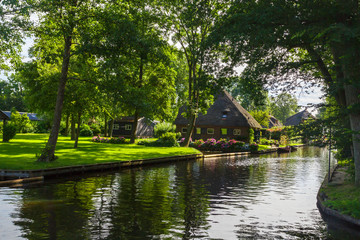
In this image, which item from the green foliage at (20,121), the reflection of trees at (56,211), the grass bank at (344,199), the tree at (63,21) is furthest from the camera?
the green foliage at (20,121)

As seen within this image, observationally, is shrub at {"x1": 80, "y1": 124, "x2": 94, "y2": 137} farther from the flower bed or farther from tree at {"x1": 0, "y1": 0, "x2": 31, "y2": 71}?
tree at {"x1": 0, "y1": 0, "x2": 31, "y2": 71}

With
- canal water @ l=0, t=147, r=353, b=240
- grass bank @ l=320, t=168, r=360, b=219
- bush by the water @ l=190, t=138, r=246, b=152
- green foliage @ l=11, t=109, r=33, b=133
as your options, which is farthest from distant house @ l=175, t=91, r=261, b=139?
grass bank @ l=320, t=168, r=360, b=219

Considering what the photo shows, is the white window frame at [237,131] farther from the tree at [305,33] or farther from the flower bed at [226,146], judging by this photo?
the tree at [305,33]

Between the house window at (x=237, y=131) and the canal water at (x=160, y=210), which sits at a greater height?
the house window at (x=237, y=131)

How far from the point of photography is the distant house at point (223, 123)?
51.9 metres

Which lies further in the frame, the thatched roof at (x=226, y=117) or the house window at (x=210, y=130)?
the house window at (x=210, y=130)

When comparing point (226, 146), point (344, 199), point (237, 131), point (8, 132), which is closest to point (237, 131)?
point (237, 131)

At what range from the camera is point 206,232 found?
9305mm

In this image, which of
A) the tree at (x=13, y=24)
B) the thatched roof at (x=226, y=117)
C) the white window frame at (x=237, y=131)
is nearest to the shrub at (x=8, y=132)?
the tree at (x=13, y=24)

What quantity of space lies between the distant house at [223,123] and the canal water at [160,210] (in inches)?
1308

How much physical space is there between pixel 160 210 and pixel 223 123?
42.1 m

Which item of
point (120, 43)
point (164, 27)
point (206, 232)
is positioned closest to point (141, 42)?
point (120, 43)

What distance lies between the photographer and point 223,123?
52.8 metres

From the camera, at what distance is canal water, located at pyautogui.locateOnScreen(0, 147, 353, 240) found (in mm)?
9070
